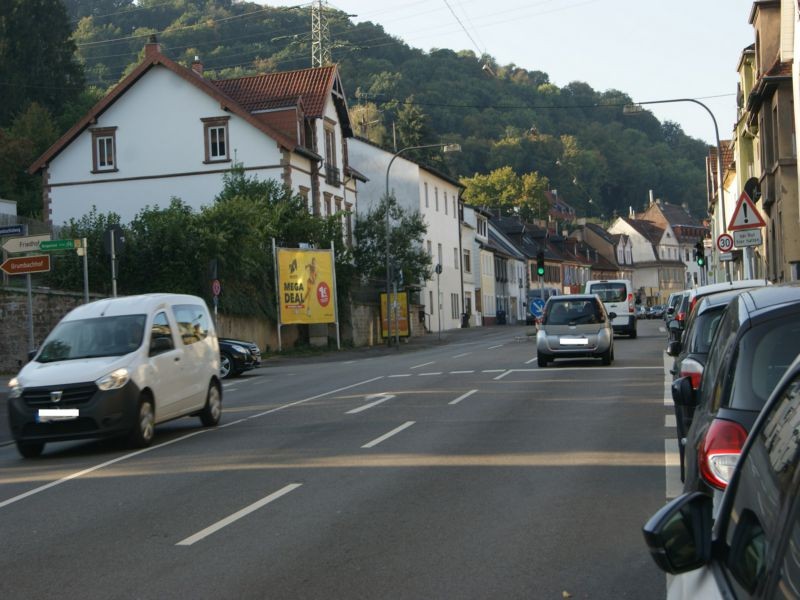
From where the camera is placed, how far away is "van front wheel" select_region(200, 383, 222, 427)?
16875mm

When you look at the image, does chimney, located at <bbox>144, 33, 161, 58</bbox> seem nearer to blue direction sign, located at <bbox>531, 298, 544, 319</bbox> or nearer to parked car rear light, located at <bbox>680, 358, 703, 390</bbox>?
blue direction sign, located at <bbox>531, 298, 544, 319</bbox>

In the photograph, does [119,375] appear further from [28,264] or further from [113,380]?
[28,264]

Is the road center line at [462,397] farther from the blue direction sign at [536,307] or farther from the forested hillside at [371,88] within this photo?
the forested hillside at [371,88]

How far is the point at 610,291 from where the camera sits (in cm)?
4766

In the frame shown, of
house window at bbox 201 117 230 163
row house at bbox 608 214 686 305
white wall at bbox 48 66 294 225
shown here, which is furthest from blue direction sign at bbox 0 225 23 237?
row house at bbox 608 214 686 305

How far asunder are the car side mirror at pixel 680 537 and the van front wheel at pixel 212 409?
14405 millimetres

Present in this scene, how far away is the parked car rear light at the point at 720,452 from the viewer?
5176mm

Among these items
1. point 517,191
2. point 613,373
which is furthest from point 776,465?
point 517,191

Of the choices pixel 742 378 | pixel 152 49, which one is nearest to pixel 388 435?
pixel 742 378

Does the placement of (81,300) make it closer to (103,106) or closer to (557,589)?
(103,106)

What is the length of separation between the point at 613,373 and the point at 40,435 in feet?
44.2

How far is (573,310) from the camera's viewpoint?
91.3 ft

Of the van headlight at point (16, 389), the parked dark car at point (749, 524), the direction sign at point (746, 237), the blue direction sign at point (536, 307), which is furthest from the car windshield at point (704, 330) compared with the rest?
the blue direction sign at point (536, 307)

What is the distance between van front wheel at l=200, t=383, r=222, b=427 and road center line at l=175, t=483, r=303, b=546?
20.6 feet
